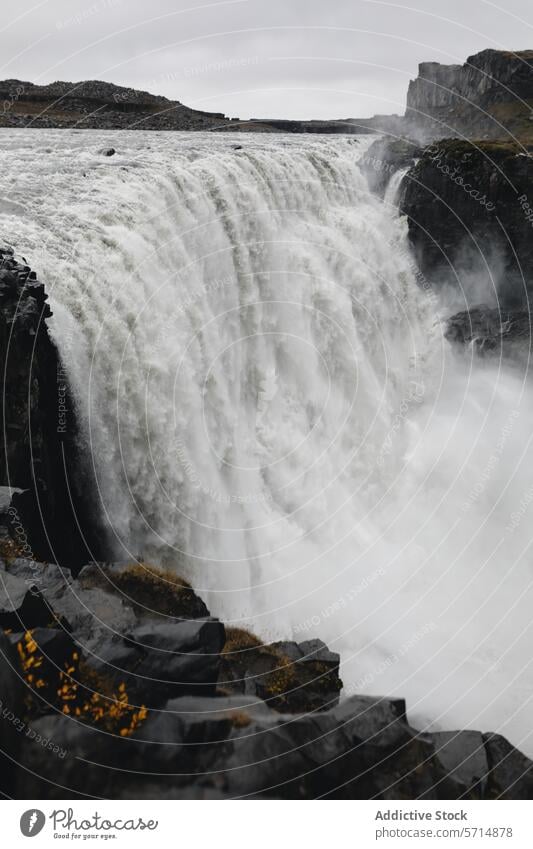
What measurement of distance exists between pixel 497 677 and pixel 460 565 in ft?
20.0

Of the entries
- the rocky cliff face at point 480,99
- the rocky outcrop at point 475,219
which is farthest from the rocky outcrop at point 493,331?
the rocky cliff face at point 480,99

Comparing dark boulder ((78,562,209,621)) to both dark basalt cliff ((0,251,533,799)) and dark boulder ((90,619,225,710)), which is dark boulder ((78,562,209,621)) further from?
dark boulder ((90,619,225,710))

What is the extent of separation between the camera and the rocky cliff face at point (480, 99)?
228ft

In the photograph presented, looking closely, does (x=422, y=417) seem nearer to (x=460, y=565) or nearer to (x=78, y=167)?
(x=460, y=565)

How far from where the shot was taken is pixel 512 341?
34.9 metres

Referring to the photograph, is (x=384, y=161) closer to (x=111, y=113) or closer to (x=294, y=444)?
(x=294, y=444)

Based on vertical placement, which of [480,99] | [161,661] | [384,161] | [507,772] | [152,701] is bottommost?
[507,772]

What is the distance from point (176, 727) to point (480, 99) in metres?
85.9

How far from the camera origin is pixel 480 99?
254 feet

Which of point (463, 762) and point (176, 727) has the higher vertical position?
point (176, 727)

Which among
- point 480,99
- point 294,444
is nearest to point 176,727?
point 294,444

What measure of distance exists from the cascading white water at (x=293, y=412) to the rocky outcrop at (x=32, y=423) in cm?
100

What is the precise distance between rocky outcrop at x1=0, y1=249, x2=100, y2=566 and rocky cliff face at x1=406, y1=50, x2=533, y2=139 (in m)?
56.5

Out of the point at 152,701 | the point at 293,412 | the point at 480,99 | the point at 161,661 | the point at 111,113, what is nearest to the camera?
the point at 152,701
